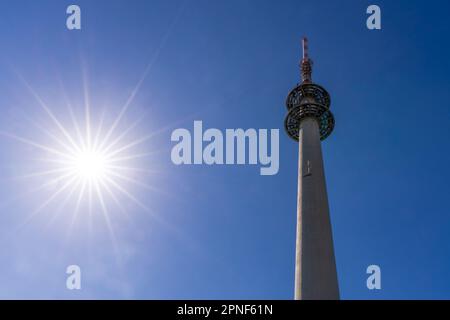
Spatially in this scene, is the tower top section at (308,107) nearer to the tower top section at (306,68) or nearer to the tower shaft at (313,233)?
the tower top section at (306,68)

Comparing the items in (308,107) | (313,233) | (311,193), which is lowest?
(313,233)

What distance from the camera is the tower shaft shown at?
3703 cm

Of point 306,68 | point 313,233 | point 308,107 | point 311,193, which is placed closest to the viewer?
point 313,233

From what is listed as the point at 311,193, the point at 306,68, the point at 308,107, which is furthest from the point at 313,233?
the point at 306,68

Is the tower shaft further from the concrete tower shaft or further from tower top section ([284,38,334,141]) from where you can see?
tower top section ([284,38,334,141])

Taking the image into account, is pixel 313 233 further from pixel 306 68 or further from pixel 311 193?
pixel 306 68

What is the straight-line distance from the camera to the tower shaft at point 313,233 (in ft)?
121

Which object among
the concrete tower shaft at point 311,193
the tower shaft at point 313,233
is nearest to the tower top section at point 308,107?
the concrete tower shaft at point 311,193

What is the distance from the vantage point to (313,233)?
134ft

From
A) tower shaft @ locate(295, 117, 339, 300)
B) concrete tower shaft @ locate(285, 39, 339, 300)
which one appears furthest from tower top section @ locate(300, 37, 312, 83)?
tower shaft @ locate(295, 117, 339, 300)
